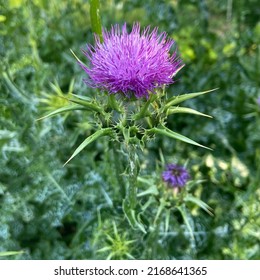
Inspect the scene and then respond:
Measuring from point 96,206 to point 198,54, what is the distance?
1140 millimetres

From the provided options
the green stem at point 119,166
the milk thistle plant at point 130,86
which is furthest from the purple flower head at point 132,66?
the green stem at point 119,166

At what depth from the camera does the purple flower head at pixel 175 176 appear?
1697 mm

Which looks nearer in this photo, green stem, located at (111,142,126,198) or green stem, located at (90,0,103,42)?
green stem, located at (90,0,103,42)

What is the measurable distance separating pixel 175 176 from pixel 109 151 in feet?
1.05

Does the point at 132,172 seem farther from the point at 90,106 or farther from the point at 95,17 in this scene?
the point at 95,17

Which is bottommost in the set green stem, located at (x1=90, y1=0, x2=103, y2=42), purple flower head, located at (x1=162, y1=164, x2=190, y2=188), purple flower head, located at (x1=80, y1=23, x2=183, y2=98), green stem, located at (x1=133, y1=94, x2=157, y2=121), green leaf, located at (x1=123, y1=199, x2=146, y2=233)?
green leaf, located at (x1=123, y1=199, x2=146, y2=233)

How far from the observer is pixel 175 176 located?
1725 millimetres

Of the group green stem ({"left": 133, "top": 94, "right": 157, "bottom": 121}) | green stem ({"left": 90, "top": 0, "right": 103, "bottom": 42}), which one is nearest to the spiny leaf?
green stem ({"left": 133, "top": 94, "right": 157, "bottom": 121})

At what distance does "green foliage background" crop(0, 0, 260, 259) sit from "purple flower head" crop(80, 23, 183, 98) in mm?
517

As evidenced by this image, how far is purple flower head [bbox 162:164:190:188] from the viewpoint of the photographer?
170 centimetres

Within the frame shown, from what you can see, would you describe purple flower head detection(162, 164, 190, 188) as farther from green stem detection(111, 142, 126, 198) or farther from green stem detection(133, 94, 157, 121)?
green stem detection(133, 94, 157, 121)

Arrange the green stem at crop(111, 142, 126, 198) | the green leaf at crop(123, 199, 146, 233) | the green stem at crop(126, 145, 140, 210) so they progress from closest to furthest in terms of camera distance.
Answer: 1. the green stem at crop(126, 145, 140, 210)
2. the green leaf at crop(123, 199, 146, 233)
3. the green stem at crop(111, 142, 126, 198)

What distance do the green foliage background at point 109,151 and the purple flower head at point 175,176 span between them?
0.18ft
